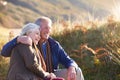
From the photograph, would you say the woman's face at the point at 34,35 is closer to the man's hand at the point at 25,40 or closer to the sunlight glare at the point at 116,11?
the man's hand at the point at 25,40

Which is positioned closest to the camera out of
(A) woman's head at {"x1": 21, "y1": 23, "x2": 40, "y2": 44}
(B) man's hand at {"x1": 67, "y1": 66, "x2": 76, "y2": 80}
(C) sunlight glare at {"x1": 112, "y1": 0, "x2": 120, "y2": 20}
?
(A) woman's head at {"x1": 21, "y1": 23, "x2": 40, "y2": 44}

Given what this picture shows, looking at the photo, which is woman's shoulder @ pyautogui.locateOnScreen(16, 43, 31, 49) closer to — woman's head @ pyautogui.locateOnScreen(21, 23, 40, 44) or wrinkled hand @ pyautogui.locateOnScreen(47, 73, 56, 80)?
woman's head @ pyautogui.locateOnScreen(21, 23, 40, 44)

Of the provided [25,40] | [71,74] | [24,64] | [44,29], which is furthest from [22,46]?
[71,74]

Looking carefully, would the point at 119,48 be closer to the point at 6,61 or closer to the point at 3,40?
the point at 6,61

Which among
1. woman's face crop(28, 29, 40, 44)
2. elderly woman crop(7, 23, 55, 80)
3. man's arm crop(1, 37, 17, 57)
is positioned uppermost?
woman's face crop(28, 29, 40, 44)

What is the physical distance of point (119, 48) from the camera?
360 inches

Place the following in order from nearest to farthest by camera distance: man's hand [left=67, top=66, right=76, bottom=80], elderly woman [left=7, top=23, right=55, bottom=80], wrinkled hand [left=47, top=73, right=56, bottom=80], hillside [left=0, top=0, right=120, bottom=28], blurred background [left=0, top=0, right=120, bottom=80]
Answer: elderly woman [left=7, top=23, right=55, bottom=80], wrinkled hand [left=47, top=73, right=56, bottom=80], man's hand [left=67, top=66, right=76, bottom=80], blurred background [left=0, top=0, right=120, bottom=80], hillside [left=0, top=0, right=120, bottom=28]

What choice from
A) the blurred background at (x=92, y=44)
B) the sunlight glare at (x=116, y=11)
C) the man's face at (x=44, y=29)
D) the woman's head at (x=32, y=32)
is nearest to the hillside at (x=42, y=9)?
the sunlight glare at (x=116, y=11)

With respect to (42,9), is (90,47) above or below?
below

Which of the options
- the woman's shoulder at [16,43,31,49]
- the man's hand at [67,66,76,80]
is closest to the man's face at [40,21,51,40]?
the man's hand at [67,66,76,80]

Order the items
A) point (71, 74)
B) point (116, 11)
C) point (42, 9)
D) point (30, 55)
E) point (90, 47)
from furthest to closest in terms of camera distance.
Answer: point (42, 9), point (116, 11), point (90, 47), point (71, 74), point (30, 55)

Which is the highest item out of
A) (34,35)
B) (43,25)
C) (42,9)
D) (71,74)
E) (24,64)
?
(42,9)

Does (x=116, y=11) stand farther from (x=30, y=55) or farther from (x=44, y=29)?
(x=30, y=55)

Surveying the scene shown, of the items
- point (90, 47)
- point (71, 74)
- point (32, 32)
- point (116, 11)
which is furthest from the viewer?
point (116, 11)
